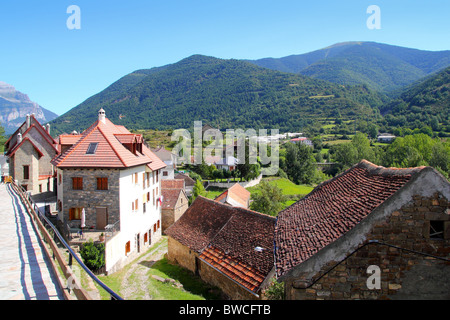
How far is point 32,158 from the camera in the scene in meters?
34.2

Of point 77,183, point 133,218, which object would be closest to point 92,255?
point 133,218

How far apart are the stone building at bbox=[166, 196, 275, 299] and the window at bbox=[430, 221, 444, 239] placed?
22.9ft

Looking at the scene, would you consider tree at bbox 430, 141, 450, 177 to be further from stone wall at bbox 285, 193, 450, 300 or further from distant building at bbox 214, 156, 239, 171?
stone wall at bbox 285, 193, 450, 300

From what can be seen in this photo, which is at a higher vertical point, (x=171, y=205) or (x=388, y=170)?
(x=388, y=170)

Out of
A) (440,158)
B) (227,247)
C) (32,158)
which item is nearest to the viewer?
(227,247)

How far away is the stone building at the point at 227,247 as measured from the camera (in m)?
14.7

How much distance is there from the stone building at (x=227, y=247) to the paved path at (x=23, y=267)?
8.35m

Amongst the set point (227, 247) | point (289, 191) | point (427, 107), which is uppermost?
point (427, 107)

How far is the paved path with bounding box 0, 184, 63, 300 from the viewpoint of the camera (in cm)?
710

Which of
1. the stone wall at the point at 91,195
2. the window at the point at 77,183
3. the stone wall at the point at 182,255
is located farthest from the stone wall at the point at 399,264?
the window at the point at 77,183

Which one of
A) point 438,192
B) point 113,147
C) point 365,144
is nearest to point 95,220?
point 113,147

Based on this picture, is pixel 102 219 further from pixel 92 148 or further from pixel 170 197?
pixel 170 197

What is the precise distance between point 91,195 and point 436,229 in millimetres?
21968
